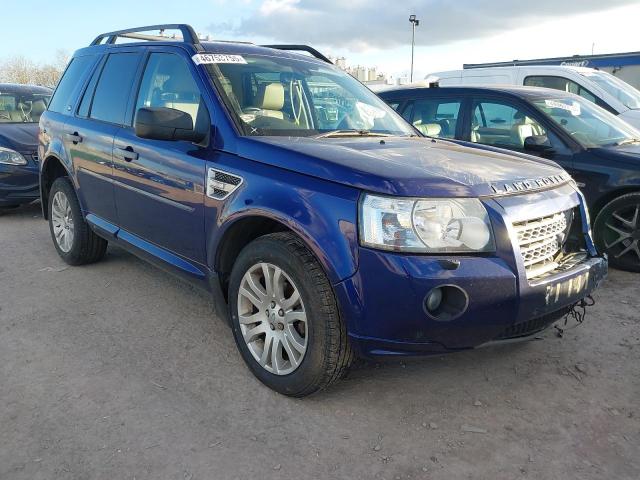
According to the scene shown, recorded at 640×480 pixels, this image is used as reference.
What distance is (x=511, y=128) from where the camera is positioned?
5.64m

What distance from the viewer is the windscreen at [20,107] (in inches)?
310

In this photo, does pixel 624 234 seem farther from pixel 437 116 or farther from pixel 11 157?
pixel 11 157

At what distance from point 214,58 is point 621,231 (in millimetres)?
3746

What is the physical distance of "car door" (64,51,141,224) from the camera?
13.7 feet

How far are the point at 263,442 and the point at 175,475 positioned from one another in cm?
42

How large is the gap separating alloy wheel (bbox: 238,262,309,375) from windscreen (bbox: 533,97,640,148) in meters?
3.64

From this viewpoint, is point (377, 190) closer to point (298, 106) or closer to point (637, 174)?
point (298, 106)

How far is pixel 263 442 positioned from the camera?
8.52 ft

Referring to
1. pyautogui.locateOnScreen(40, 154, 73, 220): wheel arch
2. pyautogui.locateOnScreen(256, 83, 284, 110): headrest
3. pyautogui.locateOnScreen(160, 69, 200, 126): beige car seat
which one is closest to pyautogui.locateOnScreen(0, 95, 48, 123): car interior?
pyautogui.locateOnScreen(40, 154, 73, 220): wheel arch

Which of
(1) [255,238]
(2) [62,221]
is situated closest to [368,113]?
(1) [255,238]

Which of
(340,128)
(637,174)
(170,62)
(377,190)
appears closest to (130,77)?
(170,62)

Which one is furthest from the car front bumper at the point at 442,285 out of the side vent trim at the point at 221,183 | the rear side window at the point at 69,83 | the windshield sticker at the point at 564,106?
the rear side window at the point at 69,83

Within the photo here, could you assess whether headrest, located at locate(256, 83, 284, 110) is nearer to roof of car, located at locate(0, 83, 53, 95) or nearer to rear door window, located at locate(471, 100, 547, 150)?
rear door window, located at locate(471, 100, 547, 150)

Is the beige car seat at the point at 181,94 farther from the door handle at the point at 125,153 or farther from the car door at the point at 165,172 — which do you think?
the door handle at the point at 125,153
